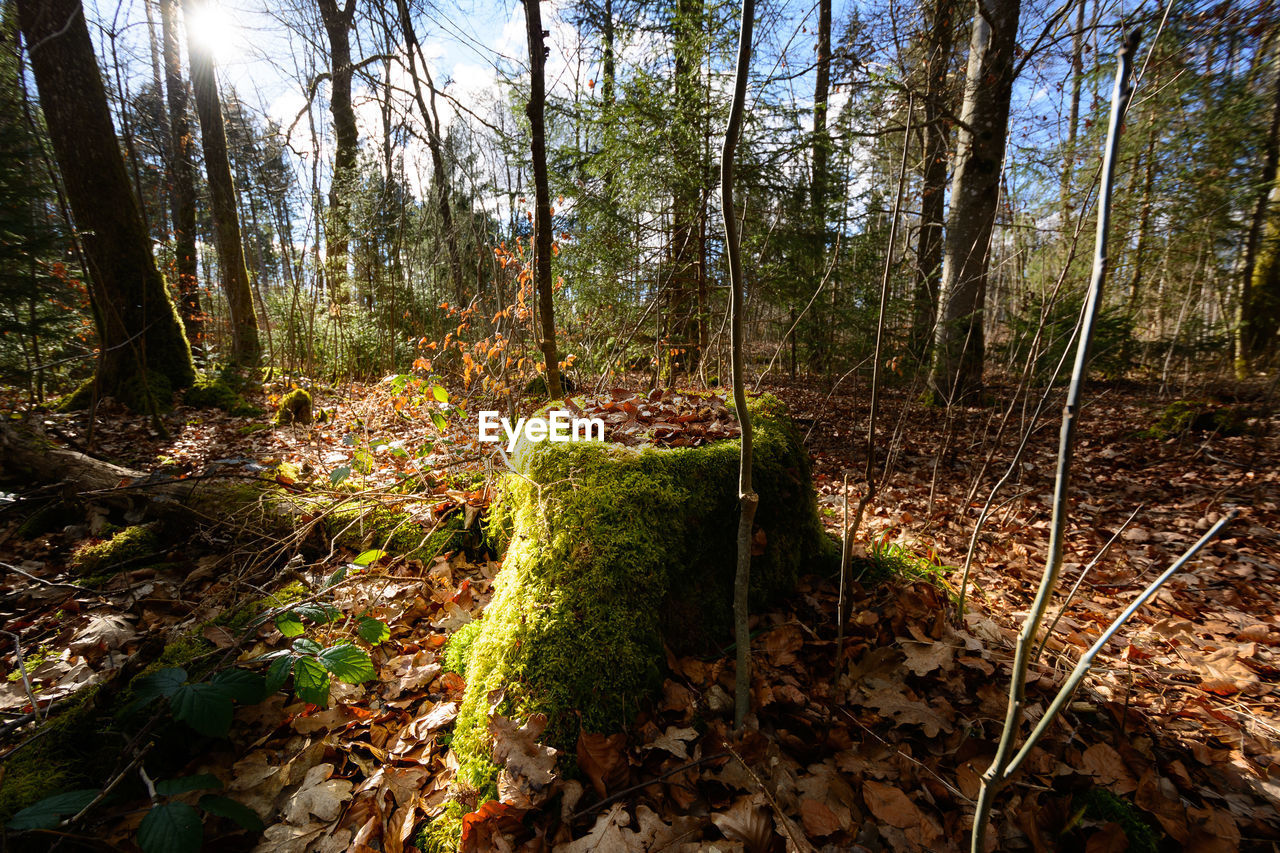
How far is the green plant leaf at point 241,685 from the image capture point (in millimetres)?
1413

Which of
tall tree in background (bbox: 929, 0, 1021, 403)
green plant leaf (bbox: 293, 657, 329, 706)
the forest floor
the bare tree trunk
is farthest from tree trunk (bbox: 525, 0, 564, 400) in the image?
tall tree in background (bbox: 929, 0, 1021, 403)

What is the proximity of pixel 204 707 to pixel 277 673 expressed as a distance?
170 mm

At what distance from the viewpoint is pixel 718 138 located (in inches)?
222

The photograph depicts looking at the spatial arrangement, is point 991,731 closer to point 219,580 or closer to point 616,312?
point 219,580

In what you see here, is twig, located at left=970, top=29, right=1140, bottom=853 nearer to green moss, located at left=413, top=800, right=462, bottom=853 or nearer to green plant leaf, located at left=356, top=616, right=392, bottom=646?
green moss, located at left=413, top=800, right=462, bottom=853

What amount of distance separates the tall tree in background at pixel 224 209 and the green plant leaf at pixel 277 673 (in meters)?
8.52

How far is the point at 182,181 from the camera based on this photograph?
9.57 meters

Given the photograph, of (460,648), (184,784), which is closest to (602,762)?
(460,648)

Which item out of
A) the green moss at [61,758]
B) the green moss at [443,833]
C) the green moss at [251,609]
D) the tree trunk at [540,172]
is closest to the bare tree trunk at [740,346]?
the green moss at [443,833]

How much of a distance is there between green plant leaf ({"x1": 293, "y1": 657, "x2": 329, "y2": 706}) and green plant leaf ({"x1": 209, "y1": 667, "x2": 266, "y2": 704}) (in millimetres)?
97

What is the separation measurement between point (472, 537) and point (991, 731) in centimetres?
250

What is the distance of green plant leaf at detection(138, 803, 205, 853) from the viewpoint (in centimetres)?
113

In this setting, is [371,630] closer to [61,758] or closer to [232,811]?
[232,811]

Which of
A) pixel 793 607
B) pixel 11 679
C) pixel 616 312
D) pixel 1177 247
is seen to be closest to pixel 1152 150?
Result: pixel 1177 247
